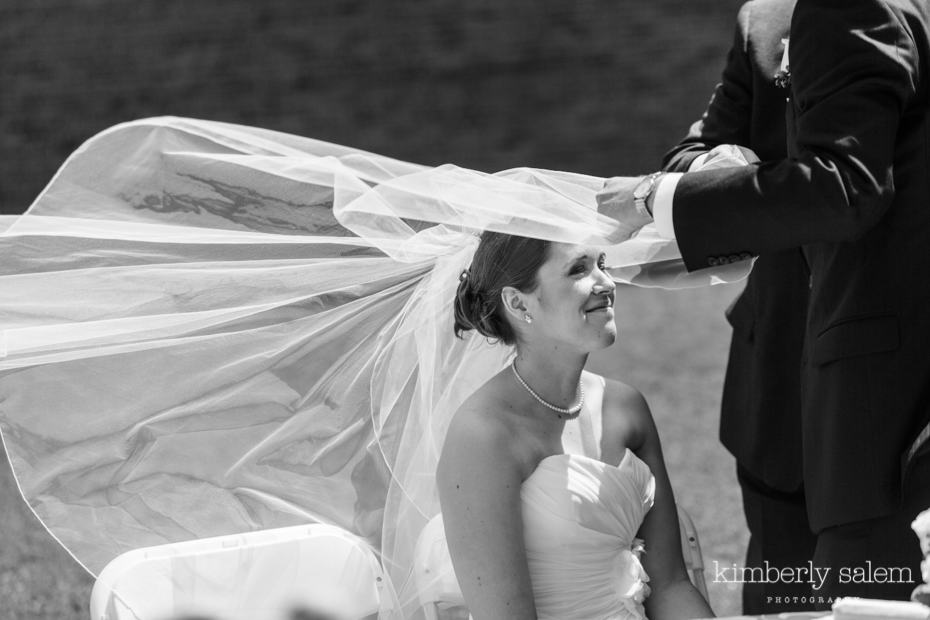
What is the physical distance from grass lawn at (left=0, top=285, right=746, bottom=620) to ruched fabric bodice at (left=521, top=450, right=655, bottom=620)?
1811 mm

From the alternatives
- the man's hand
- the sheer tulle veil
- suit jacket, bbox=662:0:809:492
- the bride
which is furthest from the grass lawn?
the man's hand

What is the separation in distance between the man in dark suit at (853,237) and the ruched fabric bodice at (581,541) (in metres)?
0.44

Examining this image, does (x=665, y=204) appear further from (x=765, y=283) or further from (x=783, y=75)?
(x=765, y=283)

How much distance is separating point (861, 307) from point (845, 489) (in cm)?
38

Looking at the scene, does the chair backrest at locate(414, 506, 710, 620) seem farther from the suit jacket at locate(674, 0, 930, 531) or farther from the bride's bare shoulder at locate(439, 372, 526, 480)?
the suit jacket at locate(674, 0, 930, 531)

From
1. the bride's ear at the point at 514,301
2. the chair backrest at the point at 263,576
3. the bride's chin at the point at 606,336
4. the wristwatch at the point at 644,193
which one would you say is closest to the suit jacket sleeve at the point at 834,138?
the wristwatch at the point at 644,193

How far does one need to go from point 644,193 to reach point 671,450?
3.94 m

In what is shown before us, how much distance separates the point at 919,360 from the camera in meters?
2.75

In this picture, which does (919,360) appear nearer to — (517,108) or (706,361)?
(706,361)

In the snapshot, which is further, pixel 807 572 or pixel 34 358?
pixel 807 572

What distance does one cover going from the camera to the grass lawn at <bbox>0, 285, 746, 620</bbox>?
5109 mm

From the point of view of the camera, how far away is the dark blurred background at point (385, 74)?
1062cm

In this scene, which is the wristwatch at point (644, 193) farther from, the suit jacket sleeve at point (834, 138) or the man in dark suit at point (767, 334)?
the man in dark suit at point (767, 334)

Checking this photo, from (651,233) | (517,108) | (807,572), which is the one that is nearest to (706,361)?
(517,108)
